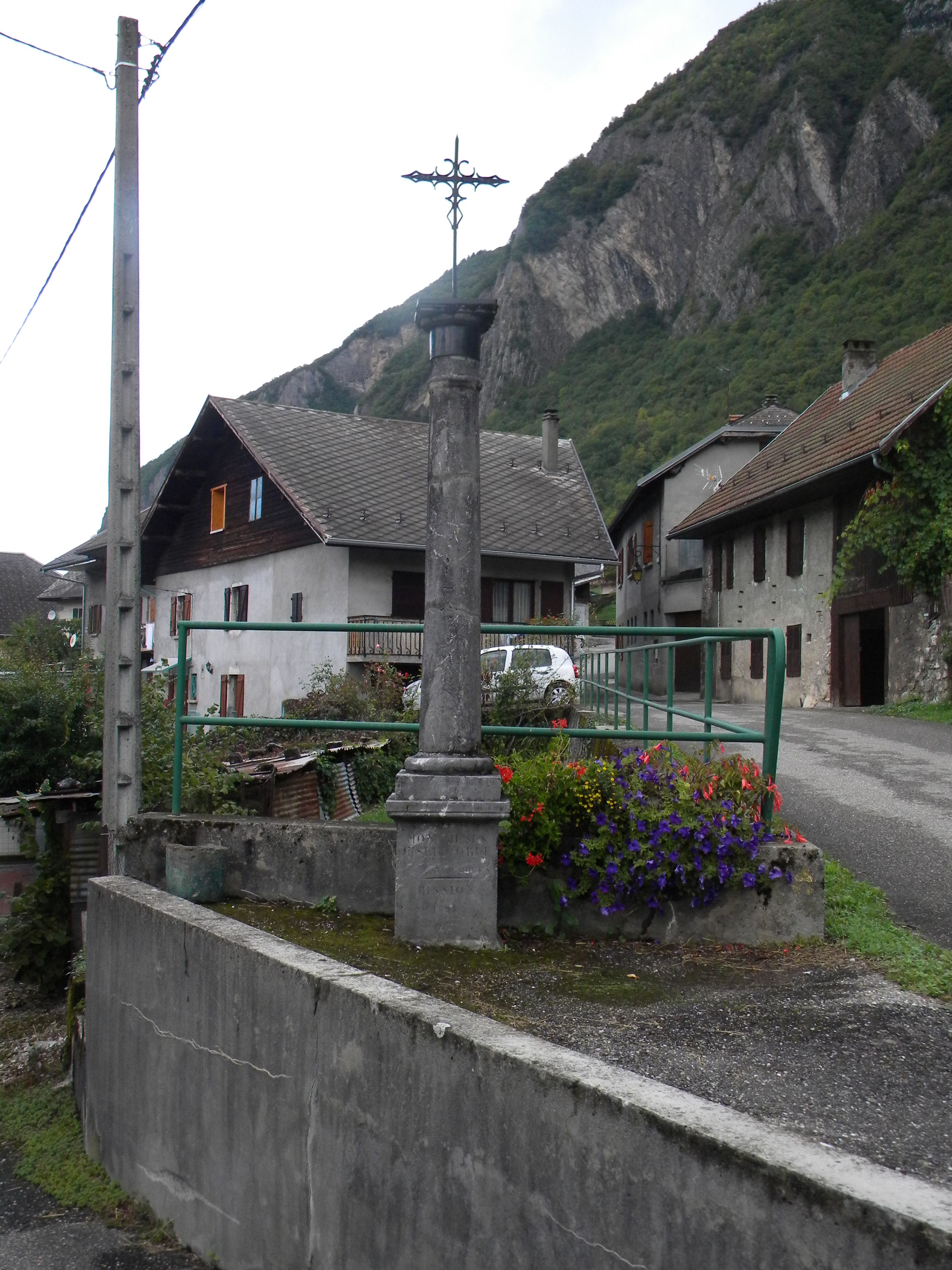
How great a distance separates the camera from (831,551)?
83.2 ft

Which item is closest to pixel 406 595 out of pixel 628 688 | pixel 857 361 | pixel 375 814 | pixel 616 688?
pixel 857 361

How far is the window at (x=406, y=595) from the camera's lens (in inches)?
1073

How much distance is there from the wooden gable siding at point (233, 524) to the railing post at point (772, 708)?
70.7ft

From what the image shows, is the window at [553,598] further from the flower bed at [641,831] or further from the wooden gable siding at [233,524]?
the flower bed at [641,831]

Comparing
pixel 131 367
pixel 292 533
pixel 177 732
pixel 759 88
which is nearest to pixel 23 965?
pixel 177 732

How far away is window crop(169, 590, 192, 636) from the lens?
3328 cm

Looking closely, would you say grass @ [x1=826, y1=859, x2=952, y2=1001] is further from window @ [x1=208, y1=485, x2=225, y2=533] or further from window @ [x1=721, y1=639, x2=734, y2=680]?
window @ [x1=208, y1=485, x2=225, y2=533]

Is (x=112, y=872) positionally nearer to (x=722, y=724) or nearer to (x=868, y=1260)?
(x=722, y=724)

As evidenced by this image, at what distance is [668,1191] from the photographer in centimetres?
259

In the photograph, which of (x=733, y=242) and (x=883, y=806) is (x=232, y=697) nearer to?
(x=883, y=806)

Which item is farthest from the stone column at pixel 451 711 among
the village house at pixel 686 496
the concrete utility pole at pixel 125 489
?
the village house at pixel 686 496

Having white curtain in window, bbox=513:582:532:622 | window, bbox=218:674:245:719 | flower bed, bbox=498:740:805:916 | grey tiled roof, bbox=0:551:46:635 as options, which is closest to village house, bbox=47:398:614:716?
white curtain in window, bbox=513:582:532:622

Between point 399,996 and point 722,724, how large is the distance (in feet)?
8.46

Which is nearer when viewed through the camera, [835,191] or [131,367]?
[131,367]
